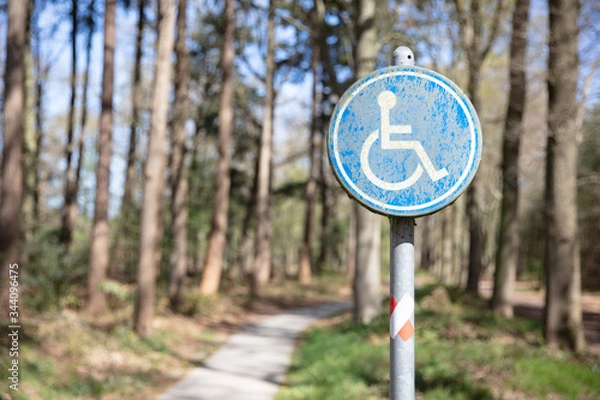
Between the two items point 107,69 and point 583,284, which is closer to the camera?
point 107,69

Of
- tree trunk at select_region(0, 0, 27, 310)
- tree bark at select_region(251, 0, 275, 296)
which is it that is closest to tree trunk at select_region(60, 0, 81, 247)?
tree bark at select_region(251, 0, 275, 296)

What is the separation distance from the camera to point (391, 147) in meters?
2.07

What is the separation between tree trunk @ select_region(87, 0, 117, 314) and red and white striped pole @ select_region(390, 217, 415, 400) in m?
11.5

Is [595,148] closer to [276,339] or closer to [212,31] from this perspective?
[212,31]

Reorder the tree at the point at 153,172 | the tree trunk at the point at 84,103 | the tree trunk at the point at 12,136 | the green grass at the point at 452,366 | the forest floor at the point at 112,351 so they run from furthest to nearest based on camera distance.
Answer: the tree trunk at the point at 84,103 < the tree at the point at 153,172 < the tree trunk at the point at 12,136 < the forest floor at the point at 112,351 < the green grass at the point at 452,366

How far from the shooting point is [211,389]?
292 inches

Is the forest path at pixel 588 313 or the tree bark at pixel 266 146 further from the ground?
the tree bark at pixel 266 146

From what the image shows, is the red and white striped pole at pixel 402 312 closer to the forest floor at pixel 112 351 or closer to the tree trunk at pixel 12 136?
the forest floor at pixel 112 351

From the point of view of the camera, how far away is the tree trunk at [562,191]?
27.3 ft

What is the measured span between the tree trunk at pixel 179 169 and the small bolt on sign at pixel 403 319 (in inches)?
508

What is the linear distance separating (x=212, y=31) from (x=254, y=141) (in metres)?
5.58

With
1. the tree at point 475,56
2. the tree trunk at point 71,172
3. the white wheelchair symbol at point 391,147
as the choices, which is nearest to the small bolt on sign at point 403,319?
the white wheelchair symbol at point 391,147

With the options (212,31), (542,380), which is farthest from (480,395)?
(212,31)

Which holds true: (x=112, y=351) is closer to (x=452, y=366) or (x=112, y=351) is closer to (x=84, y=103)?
(x=452, y=366)
